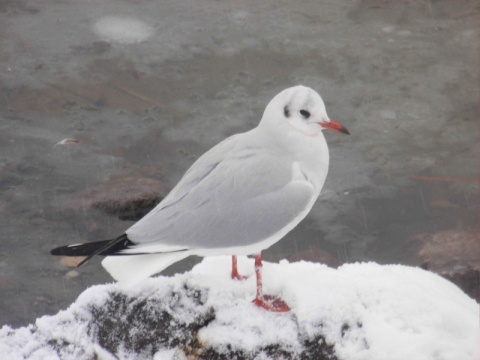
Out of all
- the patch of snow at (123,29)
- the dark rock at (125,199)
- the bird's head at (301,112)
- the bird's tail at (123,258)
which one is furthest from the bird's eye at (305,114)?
the patch of snow at (123,29)

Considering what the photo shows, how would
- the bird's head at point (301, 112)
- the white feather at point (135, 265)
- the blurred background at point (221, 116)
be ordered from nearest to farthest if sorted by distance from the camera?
the white feather at point (135, 265) < the bird's head at point (301, 112) < the blurred background at point (221, 116)

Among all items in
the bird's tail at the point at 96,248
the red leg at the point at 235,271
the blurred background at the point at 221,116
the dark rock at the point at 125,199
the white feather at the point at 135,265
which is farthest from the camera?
the dark rock at the point at 125,199

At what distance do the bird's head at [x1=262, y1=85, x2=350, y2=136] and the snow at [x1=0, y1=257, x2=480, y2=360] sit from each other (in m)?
0.55

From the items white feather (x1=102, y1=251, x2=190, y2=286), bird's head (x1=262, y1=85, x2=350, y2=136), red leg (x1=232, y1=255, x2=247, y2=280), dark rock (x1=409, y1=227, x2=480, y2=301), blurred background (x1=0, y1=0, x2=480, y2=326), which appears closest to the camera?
white feather (x1=102, y1=251, x2=190, y2=286)

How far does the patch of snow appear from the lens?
6820 millimetres

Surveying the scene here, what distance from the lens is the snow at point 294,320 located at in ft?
9.82

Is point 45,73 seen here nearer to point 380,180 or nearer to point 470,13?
point 380,180

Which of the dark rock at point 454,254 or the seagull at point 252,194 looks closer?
the seagull at point 252,194

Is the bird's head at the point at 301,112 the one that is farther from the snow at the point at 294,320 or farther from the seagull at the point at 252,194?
the snow at the point at 294,320

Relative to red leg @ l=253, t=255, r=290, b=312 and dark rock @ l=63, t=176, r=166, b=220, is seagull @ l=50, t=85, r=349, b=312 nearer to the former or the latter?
red leg @ l=253, t=255, r=290, b=312

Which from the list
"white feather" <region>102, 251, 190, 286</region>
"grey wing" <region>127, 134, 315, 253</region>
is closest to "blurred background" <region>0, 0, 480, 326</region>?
"white feather" <region>102, 251, 190, 286</region>

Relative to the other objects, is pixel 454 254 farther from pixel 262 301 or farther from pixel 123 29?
pixel 123 29

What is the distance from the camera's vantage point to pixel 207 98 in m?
6.05

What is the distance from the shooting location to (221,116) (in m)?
5.83
